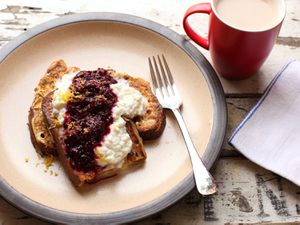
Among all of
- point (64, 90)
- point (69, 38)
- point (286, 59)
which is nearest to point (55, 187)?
point (64, 90)

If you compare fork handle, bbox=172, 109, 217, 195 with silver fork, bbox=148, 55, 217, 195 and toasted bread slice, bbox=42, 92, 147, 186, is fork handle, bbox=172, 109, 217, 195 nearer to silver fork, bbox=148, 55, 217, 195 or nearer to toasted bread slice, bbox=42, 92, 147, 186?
silver fork, bbox=148, 55, 217, 195

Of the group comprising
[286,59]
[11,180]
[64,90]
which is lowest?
[286,59]

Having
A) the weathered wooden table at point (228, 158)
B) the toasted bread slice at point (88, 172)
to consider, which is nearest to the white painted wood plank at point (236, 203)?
the weathered wooden table at point (228, 158)

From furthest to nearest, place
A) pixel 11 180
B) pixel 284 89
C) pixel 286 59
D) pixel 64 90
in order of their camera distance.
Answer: pixel 286 59 < pixel 284 89 < pixel 64 90 < pixel 11 180

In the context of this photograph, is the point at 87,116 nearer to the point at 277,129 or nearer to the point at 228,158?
the point at 228,158

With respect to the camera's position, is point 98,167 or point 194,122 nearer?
point 98,167

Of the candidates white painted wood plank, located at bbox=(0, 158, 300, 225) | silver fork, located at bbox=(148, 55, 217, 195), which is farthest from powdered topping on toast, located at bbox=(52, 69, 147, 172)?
white painted wood plank, located at bbox=(0, 158, 300, 225)

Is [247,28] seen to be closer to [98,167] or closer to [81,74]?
[81,74]
